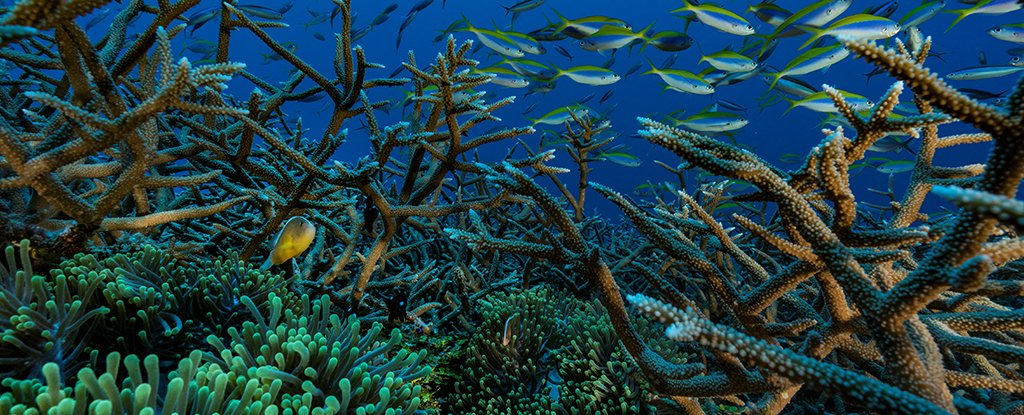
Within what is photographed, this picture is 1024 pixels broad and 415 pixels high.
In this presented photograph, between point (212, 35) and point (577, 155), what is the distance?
63.7 meters

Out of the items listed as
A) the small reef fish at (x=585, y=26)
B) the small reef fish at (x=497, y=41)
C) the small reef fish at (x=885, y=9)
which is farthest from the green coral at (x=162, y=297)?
the small reef fish at (x=885, y=9)

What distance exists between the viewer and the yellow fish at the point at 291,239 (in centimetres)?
220

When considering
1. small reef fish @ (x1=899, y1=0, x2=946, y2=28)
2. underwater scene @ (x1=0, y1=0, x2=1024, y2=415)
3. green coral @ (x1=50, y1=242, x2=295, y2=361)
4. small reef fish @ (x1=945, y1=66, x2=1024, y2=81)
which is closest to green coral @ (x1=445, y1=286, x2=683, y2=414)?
underwater scene @ (x1=0, y1=0, x2=1024, y2=415)

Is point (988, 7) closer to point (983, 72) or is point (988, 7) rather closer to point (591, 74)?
point (983, 72)

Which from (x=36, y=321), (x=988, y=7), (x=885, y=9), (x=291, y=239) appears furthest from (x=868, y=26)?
(x=36, y=321)

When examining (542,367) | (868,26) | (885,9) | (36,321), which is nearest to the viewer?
(36,321)

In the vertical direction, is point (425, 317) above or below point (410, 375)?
above

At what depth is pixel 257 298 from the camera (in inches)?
79.9

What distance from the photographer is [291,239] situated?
7.29 ft

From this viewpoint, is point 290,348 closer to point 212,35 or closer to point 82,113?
point 82,113

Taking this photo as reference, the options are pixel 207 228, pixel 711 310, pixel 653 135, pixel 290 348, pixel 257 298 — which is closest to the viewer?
pixel 653 135

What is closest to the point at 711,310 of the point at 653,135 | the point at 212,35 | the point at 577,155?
the point at 577,155

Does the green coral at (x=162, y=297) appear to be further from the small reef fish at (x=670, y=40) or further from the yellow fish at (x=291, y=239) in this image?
the small reef fish at (x=670, y=40)

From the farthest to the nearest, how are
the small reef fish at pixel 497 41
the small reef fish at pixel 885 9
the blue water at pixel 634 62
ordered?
the blue water at pixel 634 62 → the small reef fish at pixel 497 41 → the small reef fish at pixel 885 9
